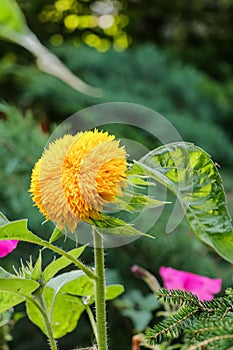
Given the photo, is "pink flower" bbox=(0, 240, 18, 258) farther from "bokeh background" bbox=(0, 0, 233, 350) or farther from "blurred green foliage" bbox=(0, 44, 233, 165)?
"blurred green foliage" bbox=(0, 44, 233, 165)

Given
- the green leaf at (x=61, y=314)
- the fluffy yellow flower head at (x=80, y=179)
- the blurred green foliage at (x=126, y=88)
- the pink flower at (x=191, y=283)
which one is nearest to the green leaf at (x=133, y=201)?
the fluffy yellow flower head at (x=80, y=179)

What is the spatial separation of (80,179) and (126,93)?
1.05m

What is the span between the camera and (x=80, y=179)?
0.79ft

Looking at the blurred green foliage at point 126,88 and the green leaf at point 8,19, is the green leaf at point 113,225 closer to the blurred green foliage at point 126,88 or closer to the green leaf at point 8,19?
the green leaf at point 8,19

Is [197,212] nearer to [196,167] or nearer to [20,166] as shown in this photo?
[196,167]

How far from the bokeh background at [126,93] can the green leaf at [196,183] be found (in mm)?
269

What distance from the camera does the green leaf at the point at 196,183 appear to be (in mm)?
247

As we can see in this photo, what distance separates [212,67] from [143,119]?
3.30 feet

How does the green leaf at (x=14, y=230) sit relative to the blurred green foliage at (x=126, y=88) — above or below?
below

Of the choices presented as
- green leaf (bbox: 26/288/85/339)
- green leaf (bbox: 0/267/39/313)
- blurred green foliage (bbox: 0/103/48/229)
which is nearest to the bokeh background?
blurred green foliage (bbox: 0/103/48/229)

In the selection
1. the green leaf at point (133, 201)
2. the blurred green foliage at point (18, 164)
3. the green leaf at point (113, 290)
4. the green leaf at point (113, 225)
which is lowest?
the green leaf at point (113, 225)

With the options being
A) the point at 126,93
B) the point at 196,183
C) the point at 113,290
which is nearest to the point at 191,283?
the point at 113,290

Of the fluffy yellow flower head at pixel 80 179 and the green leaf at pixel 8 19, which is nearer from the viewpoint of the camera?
the fluffy yellow flower head at pixel 80 179

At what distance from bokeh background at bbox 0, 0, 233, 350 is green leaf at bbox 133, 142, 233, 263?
269 mm
